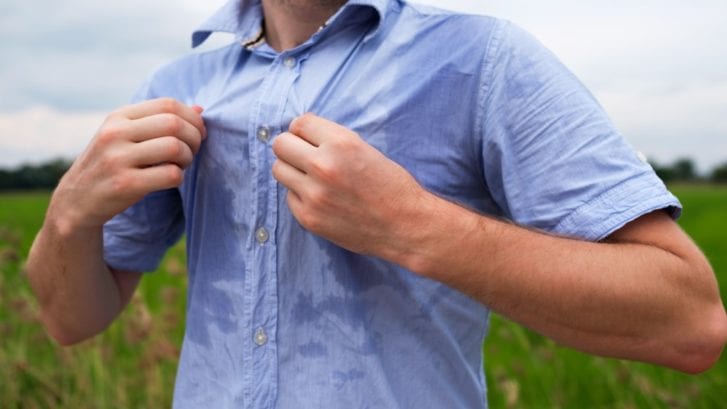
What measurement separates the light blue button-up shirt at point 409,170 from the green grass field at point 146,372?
69.2 inches

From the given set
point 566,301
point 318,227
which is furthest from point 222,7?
point 566,301

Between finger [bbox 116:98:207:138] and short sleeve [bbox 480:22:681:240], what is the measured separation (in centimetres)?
54

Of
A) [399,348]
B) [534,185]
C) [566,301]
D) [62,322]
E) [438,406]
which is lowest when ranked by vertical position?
[62,322]

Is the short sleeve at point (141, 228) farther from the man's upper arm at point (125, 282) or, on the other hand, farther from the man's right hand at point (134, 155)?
the man's right hand at point (134, 155)

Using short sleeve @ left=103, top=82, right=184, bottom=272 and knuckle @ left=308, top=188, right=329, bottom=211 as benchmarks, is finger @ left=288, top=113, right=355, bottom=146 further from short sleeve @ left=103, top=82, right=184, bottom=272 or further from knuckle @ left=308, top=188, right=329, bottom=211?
short sleeve @ left=103, top=82, right=184, bottom=272

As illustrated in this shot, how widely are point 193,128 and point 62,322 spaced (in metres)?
0.67

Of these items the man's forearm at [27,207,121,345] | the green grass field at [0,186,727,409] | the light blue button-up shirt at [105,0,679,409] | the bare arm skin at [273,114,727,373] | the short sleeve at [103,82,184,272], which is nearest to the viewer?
the bare arm skin at [273,114,727,373]

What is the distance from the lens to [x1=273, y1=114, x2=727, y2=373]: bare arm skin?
1.28 meters

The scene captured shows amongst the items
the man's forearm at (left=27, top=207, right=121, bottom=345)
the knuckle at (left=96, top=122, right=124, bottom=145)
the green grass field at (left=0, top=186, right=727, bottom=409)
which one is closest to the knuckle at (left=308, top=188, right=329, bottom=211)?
the knuckle at (left=96, top=122, right=124, bottom=145)

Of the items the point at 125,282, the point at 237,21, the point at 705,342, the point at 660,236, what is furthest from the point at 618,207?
the point at 125,282

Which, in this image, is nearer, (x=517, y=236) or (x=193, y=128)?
(x=517, y=236)

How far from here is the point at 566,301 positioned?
1317mm

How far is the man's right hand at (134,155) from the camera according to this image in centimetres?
150

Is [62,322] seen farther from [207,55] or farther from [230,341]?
[207,55]
